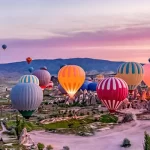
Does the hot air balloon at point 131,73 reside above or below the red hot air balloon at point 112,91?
above

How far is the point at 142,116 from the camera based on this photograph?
157ft

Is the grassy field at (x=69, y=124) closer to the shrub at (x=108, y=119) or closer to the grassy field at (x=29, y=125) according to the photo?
the grassy field at (x=29, y=125)

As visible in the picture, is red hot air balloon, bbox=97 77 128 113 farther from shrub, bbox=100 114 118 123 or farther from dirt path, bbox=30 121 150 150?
dirt path, bbox=30 121 150 150

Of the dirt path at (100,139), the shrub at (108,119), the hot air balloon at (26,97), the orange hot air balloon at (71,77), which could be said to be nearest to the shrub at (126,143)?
the dirt path at (100,139)

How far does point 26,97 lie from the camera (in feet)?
126

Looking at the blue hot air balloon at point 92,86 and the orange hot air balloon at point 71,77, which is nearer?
the orange hot air balloon at point 71,77

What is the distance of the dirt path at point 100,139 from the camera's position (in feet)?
108

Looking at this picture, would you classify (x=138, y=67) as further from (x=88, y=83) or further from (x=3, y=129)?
(x=3, y=129)

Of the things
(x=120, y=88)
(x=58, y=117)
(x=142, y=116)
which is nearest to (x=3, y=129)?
(x=58, y=117)

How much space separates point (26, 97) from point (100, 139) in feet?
27.0

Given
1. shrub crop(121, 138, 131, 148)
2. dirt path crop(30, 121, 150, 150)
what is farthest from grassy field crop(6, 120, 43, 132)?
shrub crop(121, 138, 131, 148)

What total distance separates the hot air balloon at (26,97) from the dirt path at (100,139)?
2.52 meters

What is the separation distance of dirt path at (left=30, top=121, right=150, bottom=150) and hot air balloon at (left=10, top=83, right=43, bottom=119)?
2.52 meters

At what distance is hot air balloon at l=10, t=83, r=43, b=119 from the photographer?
1515 inches
